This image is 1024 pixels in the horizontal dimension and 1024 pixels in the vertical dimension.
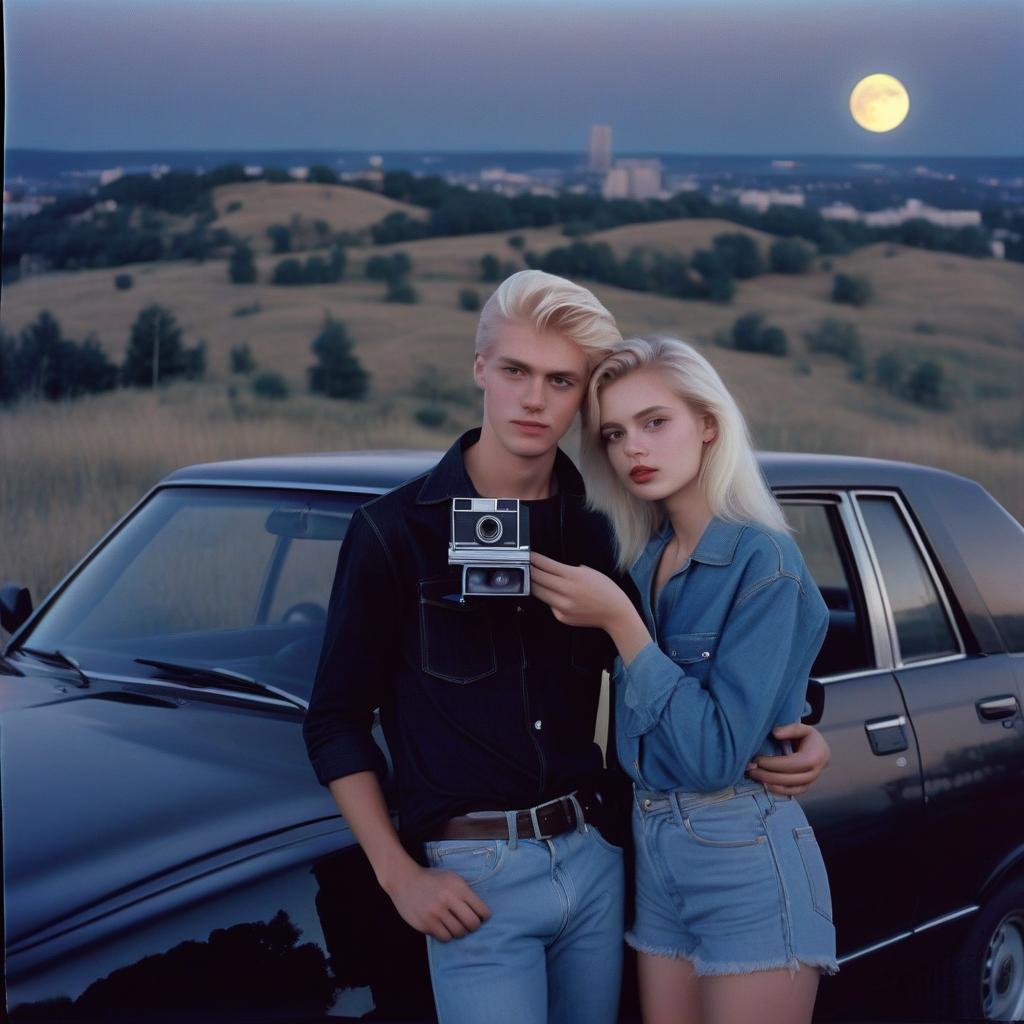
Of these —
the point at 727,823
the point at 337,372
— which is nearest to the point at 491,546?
the point at 727,823

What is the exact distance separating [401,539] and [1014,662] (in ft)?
7.89

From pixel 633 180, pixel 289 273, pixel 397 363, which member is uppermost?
pixel 633 180

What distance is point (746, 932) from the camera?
227 cm

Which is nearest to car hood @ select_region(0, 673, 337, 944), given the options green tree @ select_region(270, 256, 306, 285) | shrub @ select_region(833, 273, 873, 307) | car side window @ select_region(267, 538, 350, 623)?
car side window @ select_region(267, 538, 350, 623)

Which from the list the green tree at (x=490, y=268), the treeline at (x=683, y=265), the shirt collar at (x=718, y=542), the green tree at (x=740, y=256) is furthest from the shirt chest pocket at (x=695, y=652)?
the green tree at (x=740, y=256)

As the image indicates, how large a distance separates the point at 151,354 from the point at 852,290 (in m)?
27.2

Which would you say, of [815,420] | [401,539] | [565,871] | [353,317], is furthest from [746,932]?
[353,317]

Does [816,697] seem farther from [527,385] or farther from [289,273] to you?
[289,273]

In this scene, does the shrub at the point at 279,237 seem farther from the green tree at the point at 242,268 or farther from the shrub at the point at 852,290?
the shrub at the point at 852,290

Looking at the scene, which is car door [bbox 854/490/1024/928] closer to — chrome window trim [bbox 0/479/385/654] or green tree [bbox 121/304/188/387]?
chrome window trim [bbox 0/479/385/654]

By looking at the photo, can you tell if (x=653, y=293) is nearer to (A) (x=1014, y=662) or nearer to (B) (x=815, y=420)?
(B) (x=815, y=420)

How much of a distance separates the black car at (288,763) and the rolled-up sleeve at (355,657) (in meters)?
0.29

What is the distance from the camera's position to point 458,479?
240 cm

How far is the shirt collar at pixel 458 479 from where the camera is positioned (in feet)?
7.75
